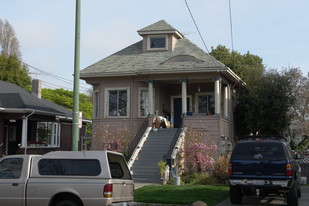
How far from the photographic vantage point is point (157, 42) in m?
28.2

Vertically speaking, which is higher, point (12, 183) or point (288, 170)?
point (288, 170)

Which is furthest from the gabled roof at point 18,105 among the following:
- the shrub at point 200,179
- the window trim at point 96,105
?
the shrub at point 200,179

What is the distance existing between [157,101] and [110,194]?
1716 centimetres

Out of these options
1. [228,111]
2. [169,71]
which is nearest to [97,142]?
[169,71]

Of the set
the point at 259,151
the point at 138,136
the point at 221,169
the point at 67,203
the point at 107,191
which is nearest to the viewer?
the point at 107,191

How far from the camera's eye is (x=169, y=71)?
24703mm

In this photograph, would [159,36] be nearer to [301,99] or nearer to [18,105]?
[18,105]

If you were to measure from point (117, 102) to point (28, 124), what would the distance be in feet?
24.3

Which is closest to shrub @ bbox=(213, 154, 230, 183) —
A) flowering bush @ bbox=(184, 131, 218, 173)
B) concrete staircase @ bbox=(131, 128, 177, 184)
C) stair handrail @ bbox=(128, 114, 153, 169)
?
flowering bush @ bbox=(184, 131, 218, 173)

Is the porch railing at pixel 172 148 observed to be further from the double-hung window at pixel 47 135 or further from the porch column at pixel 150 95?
the double-hung window at pixel 47 135

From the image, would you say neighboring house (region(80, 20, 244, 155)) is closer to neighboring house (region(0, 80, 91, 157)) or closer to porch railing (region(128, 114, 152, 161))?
porch railing (region(128, 114, 152, 161))

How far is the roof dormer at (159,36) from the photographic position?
1080 inches

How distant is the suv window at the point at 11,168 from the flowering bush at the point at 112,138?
1366 centimetres

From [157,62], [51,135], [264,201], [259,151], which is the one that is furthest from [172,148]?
[51,135]
